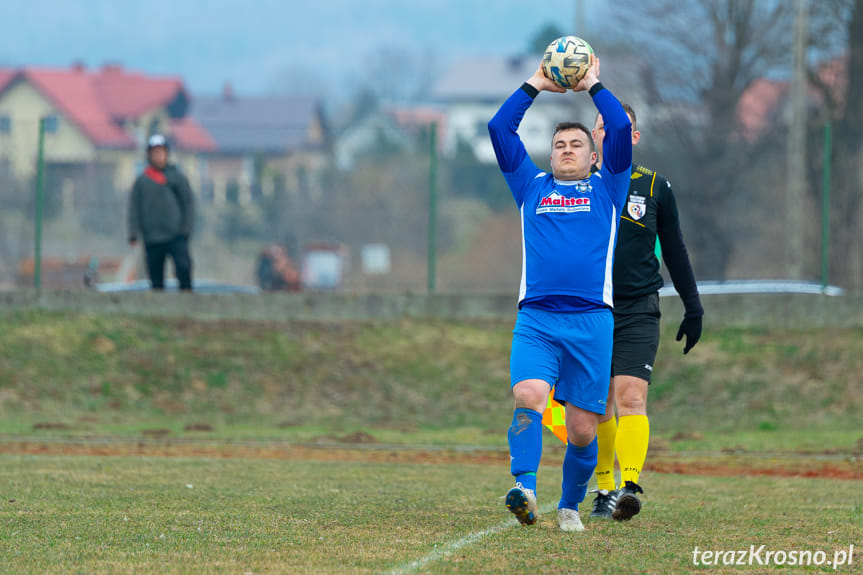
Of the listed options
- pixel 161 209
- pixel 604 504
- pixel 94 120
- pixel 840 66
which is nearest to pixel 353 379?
pixel 161 209

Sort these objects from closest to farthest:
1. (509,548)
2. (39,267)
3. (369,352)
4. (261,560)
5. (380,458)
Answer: (261,560), (509,548), (380,458), (369,352), (39,267)

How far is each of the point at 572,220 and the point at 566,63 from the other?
827 millimetres

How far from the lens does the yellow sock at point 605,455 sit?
7262 mm

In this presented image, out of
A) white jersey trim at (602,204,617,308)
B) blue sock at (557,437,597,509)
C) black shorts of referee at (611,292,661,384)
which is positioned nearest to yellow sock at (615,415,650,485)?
black shorts of referee at (611,292,661,384)

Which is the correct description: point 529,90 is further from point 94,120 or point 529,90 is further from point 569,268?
point 94,120

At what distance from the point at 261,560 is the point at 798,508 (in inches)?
154

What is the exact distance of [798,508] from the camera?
773 cm

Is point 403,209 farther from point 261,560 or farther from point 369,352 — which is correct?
point 261,560

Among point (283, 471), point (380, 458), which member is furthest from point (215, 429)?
point (283, 471)

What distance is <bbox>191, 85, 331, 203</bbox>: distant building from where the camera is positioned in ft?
69.9

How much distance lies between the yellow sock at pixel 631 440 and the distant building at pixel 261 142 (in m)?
14.2

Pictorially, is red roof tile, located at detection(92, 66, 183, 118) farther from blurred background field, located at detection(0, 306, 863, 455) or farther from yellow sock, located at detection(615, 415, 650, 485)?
yellow sock, located at detection(615, 415, 650, 485)

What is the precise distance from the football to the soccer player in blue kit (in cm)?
4

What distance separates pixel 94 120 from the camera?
2480cm
